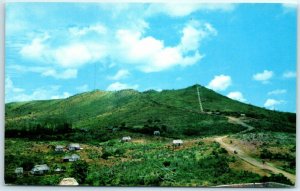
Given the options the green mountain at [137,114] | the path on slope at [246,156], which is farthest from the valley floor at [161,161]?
the green mountain at [137,114]

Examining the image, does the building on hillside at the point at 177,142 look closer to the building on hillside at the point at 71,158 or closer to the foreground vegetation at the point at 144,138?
the foreground vegetation at the point at 144,138

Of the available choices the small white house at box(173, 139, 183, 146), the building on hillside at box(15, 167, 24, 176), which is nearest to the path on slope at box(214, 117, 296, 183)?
Result: the small white house at box(173, 139, 183, 146)

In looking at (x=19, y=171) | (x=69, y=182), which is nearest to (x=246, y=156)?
(x=69, y=182)

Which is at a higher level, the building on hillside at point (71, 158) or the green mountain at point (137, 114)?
the green mountain at point (137, 114)

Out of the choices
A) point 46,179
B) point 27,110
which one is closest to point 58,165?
point 46,179

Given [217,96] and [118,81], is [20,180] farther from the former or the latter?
[217,96]

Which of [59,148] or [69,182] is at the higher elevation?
[59,148]

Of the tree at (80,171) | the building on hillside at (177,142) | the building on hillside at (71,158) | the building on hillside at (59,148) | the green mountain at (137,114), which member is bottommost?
the tree at (80,171)

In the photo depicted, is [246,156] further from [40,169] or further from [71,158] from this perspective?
[40,169]
